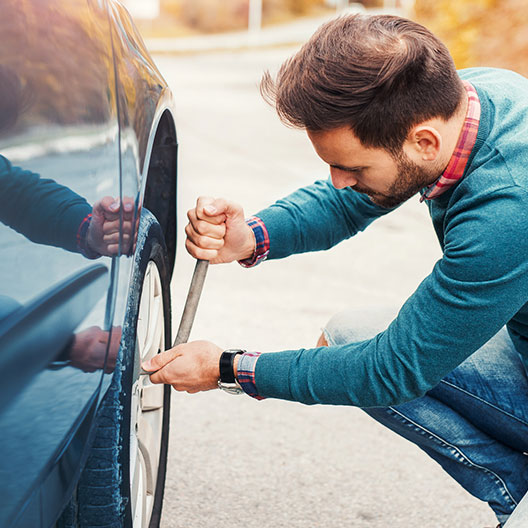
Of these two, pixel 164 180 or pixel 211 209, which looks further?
pixel 164 180

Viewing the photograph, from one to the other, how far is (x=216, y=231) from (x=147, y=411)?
0.49m

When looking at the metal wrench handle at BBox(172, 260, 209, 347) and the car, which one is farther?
the metal wrench handle at BBox(172, 260, 209, 347)

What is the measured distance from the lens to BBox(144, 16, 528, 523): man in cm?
154

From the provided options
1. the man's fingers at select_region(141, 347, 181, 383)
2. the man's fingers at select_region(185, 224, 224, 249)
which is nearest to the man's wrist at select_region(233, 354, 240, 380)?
the man's fingers at select_region(141, 347, 181, 383)

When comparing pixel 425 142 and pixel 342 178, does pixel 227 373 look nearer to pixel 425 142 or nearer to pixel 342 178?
pixel 342 178

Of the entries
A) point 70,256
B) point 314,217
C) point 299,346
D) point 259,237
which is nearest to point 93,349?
point 70,256

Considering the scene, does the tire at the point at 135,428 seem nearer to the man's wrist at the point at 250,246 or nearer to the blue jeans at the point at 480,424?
the man's wrist at the point at 250,246

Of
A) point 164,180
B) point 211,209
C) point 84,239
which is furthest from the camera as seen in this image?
point 164,180

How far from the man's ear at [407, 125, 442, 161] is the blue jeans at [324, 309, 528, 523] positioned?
25.6 inches

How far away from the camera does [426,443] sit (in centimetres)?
201

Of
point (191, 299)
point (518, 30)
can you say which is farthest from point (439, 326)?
point (518, 30)

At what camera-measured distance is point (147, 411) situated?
6.48ft

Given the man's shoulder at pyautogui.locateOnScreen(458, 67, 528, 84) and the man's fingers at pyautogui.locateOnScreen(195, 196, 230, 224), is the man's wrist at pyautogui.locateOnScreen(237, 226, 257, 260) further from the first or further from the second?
the man's shoulder at pyautogui.locateOnScreen(458, 67, 528, 84)

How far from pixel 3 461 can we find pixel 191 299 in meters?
0.95
